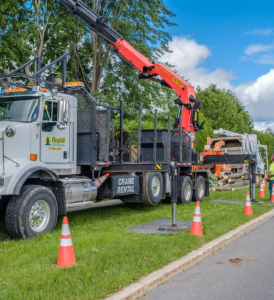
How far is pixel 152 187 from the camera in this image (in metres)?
11.7

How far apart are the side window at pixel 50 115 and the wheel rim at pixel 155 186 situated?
4107 mm

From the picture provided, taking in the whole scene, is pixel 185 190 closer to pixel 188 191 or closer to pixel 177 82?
pixel 188 191

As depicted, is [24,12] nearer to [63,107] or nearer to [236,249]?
[63,107]

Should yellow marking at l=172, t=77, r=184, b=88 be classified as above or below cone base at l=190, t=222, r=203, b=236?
above

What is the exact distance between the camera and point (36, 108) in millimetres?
8414

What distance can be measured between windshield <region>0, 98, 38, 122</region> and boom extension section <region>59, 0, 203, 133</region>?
6635 mm

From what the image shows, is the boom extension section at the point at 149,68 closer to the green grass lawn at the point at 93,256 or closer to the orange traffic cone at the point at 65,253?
the green grass lawn at the point at 93,256

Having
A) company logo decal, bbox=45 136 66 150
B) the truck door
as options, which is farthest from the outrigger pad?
company logo decal, bbox=45 136 66 150

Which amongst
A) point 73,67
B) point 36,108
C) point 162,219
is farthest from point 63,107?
point 73,67

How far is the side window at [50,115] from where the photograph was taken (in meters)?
8.55

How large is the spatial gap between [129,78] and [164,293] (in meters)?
20.0

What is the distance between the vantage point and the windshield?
834cm

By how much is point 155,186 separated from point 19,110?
504 centimetres

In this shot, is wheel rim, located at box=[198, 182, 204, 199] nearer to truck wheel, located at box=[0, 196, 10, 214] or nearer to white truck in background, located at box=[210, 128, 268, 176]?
truck wheel, located at box=[0, 196, 10, 214]
